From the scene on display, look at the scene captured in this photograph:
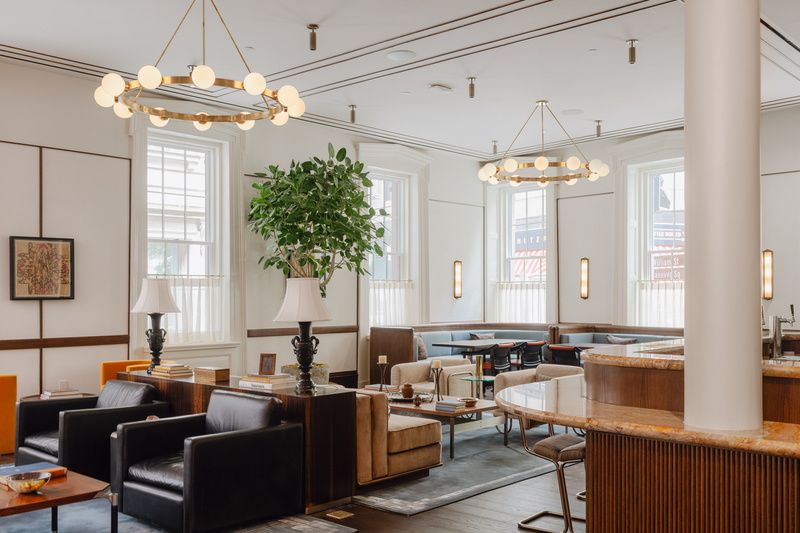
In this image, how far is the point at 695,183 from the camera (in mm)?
2975

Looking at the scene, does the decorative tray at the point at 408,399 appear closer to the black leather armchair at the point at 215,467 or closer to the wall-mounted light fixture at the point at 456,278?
the black leather armchair at the point at 215,467

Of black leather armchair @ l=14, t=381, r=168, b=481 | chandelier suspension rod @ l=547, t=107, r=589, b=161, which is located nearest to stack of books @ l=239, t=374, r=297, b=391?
black leather armchair @ l=14, t=381, r=168, b=481

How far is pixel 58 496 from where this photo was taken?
3820 mm

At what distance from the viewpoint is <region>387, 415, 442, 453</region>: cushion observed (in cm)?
542

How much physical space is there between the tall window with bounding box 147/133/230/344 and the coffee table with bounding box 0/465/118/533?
4278 millimetres

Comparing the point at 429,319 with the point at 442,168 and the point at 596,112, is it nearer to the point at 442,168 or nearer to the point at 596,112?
the point at 442,168

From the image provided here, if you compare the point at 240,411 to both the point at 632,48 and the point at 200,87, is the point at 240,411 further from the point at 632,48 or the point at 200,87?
the point at 632,48

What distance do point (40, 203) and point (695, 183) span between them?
6.19 m

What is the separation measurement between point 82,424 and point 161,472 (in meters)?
1.05

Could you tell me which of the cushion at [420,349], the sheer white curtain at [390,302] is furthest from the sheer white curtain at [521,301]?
the cushion at [420,349]

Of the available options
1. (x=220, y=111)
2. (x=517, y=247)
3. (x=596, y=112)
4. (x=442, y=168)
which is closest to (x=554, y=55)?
(x=596, y=112)

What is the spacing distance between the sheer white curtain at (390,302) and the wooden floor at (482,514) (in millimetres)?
5403

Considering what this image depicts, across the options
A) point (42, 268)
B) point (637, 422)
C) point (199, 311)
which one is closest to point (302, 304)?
point (637, 422)

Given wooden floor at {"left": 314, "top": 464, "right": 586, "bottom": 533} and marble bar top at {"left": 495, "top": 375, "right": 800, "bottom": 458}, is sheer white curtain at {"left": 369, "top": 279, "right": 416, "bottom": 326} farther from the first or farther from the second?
marble bar top at {"left": 495, "top": 375, "right": 800, "bottom": 458}
